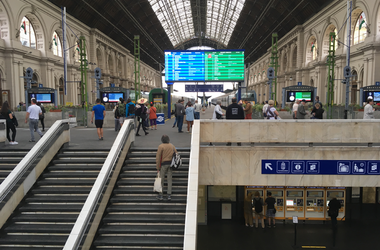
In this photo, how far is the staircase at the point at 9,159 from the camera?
9.03m

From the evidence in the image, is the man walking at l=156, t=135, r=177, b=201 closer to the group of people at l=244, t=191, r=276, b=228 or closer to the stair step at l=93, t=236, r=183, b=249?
the stair step at l=93, t=236, r=183, b=249

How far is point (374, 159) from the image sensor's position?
9.66 metres

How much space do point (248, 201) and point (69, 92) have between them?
117 ft

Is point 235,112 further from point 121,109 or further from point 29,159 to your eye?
point 29,159

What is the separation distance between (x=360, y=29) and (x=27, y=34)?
3351 cm

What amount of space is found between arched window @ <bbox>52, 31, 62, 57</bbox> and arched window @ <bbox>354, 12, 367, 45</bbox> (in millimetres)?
33412

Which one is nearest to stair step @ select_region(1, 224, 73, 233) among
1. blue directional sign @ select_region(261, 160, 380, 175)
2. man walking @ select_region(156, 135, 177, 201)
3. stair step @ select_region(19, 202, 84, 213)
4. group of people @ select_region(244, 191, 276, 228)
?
stair step @ select_region(19, 202, 84, 213)

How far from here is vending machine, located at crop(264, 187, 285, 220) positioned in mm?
12766

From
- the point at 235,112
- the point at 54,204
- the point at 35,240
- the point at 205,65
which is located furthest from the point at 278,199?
the point at 205,65

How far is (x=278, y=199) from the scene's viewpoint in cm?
1286

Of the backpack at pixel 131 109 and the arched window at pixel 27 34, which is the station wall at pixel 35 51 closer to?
the arched window at pixel 27 34

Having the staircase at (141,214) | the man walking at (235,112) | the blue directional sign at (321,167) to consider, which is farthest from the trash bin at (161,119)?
the blue directional sign at (321,167)

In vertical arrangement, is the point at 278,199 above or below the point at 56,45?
below

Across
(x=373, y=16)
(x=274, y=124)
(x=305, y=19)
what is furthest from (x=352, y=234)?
(x=305, y=19)
